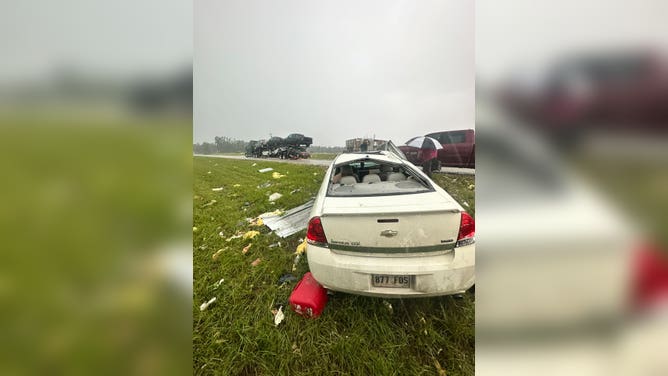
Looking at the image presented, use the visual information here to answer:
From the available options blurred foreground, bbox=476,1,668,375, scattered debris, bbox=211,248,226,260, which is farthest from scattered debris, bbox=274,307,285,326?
blurred foreground, bbox=476,1,668,375

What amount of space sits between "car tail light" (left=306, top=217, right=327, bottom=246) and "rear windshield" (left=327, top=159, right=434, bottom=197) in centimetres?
35

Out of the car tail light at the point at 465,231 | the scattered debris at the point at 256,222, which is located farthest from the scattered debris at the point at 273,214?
the car tail light at the point at 465,231

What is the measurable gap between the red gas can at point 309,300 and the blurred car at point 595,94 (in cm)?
171

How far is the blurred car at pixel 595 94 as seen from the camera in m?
0.49

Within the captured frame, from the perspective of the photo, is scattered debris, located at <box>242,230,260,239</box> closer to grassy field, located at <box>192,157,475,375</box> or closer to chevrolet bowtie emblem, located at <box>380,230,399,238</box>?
grassy field, located at <box>192,157,475,375</box>

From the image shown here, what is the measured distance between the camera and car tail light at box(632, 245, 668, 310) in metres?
0.54

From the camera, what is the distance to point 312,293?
172 cm

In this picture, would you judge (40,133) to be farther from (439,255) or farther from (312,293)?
(439,255)

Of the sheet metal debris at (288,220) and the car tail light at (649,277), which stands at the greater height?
the car tail light at (649,277)

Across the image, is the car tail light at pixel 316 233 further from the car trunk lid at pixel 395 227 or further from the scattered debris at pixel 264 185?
the scattered debris at pixel 264 185

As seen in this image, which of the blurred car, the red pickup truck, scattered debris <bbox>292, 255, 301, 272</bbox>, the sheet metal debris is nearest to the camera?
the blurred car

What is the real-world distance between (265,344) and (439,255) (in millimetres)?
1427

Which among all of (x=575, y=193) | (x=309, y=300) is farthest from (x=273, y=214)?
(x=575, y=193)

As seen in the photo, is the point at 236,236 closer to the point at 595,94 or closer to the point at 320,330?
the point at 320,330
